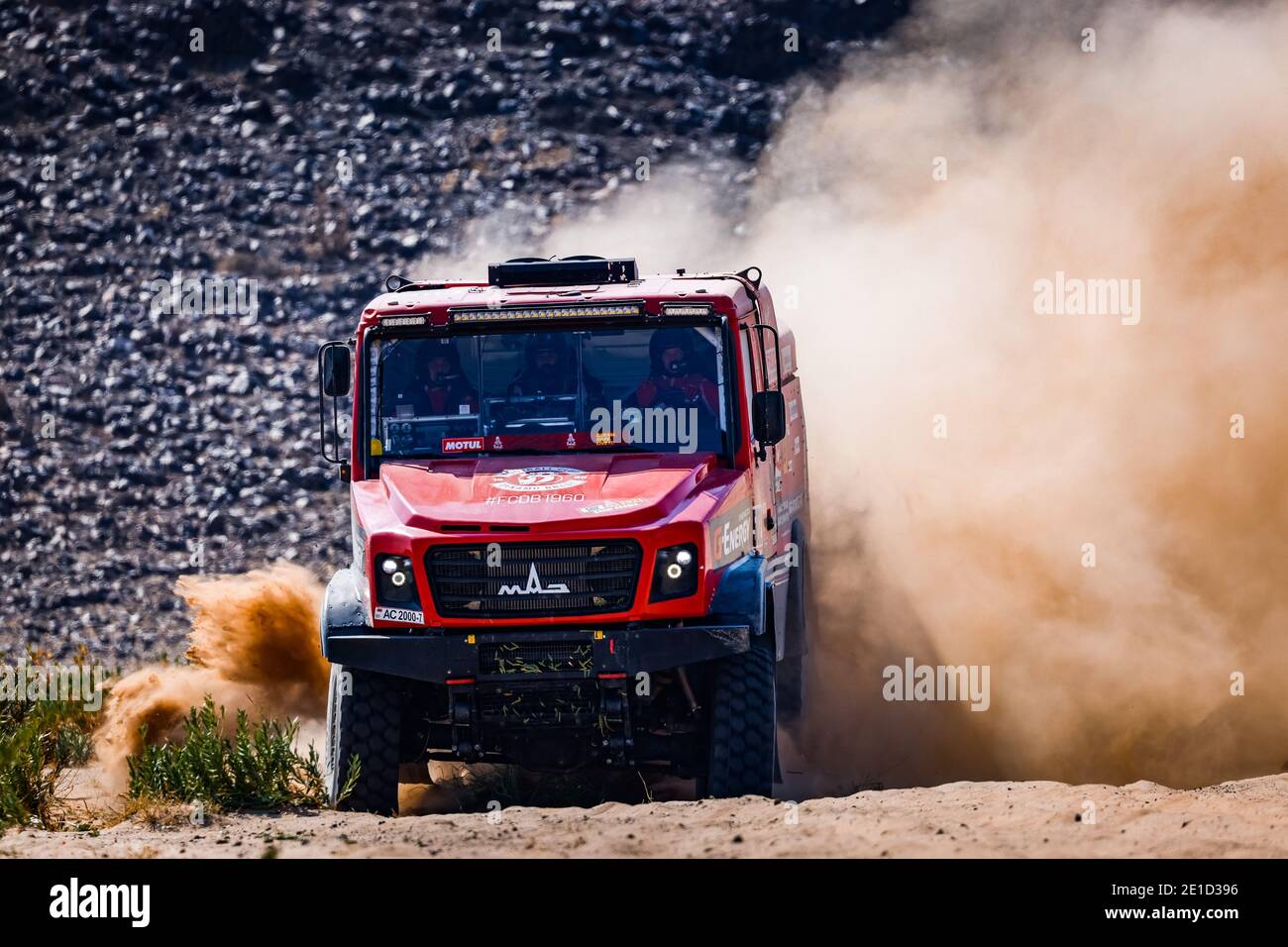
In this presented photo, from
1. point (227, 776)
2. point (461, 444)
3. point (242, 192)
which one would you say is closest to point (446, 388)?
point (461, 444)

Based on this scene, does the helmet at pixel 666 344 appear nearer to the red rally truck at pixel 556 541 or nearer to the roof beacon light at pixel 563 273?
the red rally truck at pixel 556 541

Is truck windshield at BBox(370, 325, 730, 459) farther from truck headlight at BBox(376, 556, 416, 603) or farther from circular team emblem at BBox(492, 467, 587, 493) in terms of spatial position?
truck headlight at BBox(376, 556, 416, 603)

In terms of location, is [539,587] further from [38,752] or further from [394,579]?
[38,752]

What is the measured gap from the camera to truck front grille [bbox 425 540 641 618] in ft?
31.1

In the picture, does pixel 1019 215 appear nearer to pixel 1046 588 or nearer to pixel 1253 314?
pixel 1253 314

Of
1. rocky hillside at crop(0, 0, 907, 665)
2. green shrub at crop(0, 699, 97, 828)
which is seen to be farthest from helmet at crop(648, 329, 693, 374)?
rocky hillside at crop(0, 0, 907, 665)

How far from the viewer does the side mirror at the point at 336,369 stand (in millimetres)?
10688

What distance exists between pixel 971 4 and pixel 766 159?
535 cm

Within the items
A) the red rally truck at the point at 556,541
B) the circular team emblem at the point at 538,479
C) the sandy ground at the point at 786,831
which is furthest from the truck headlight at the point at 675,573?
the sandy ground at the point at 786,831

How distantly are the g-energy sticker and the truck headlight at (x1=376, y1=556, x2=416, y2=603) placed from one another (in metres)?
1.64

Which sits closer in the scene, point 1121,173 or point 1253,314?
point 1253,314

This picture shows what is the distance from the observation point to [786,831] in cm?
838

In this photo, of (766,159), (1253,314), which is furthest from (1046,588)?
(766,159)
